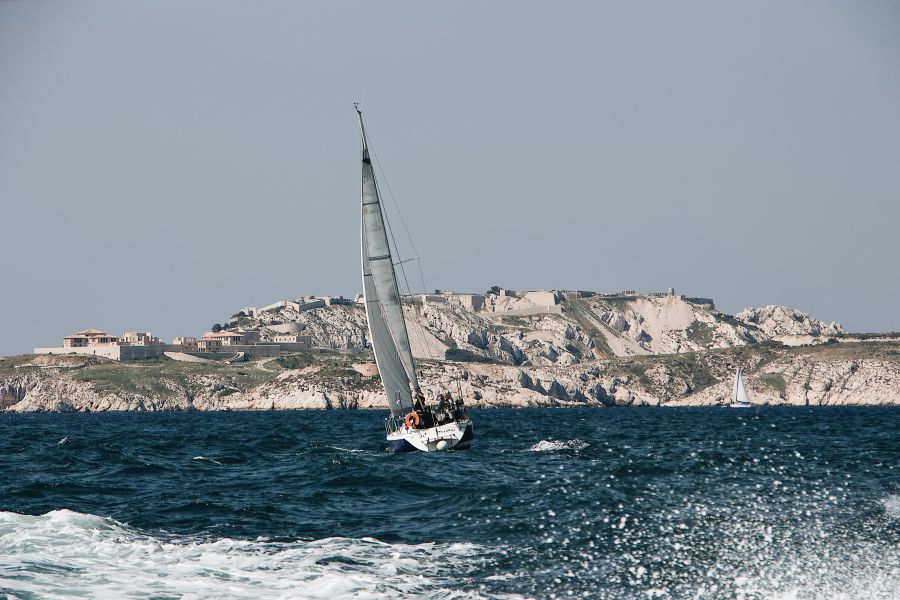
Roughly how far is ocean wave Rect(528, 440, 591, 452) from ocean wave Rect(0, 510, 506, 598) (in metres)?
29.8

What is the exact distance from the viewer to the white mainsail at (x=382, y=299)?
5850cm

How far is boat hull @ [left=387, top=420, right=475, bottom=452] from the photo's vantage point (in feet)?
180

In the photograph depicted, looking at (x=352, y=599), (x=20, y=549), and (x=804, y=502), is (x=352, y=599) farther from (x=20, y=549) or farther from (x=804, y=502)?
(x=804, y=502)

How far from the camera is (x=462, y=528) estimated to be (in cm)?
2900

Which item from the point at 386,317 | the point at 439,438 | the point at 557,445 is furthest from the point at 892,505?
the point at 386,317

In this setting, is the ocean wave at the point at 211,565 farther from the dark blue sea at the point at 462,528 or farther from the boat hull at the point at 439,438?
the boat hull at the point at 439,438

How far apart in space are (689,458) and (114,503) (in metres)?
24.1

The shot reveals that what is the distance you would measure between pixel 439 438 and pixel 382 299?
8.91 meters

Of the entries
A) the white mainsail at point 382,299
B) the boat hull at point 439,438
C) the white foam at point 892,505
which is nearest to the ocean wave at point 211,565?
the white foam at point 892,505

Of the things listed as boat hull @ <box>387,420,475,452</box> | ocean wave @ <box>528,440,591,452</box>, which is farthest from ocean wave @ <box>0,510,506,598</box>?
ocean wave @ <box>528,440,591,452</box>

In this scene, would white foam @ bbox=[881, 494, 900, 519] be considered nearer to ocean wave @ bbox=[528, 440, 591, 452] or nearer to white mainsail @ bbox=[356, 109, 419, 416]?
ocean wave @ bbox=[528, 440, 591, 452]

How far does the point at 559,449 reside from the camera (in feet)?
183

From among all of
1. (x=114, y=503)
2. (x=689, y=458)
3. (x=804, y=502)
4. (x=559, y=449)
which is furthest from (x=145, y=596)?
(x=559, y=449)

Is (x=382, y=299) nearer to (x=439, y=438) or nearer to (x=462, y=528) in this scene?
(x=439, y=438)
